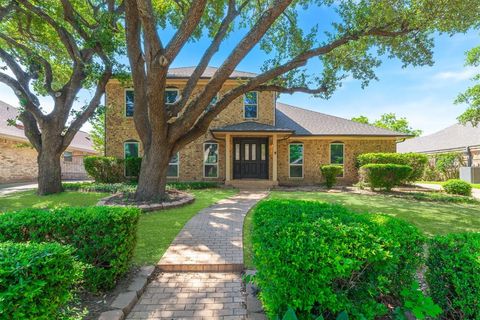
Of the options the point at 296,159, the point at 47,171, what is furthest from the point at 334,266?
the point at 296,159

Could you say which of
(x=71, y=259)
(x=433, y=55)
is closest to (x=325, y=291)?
(x=71, y=259)

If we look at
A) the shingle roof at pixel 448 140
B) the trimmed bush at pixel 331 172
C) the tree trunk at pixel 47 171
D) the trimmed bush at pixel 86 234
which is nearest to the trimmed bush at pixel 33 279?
the trimmed bush at pixel 86 234

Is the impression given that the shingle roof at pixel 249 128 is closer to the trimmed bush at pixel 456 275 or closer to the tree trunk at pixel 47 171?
the tree trunk at pixel 47 171

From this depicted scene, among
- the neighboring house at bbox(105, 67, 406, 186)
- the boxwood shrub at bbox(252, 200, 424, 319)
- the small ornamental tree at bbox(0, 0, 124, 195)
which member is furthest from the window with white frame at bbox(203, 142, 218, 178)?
the boxwood shrub at bbox(252, 200, 424, 319)

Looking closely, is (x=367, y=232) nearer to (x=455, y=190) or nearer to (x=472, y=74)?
(x=455, y=190)

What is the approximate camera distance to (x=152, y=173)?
26.8ft

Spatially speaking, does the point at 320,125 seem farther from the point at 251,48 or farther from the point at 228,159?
the point at 251,48

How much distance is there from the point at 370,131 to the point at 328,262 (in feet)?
53.2

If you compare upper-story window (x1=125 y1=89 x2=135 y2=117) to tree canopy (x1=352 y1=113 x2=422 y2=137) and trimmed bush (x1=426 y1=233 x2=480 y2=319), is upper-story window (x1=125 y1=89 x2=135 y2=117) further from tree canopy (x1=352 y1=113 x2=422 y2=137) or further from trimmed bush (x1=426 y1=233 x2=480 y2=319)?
tree canopy (x1=352 y1=113 x2=422 y2=137)

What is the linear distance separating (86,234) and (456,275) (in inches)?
153

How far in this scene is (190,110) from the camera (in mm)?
7555

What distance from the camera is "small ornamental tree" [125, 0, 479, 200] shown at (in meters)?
6.56

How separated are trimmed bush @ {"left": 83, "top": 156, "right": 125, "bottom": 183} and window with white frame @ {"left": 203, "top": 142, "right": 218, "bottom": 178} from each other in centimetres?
511

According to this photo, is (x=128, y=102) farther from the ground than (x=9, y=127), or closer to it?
farther from the ground
